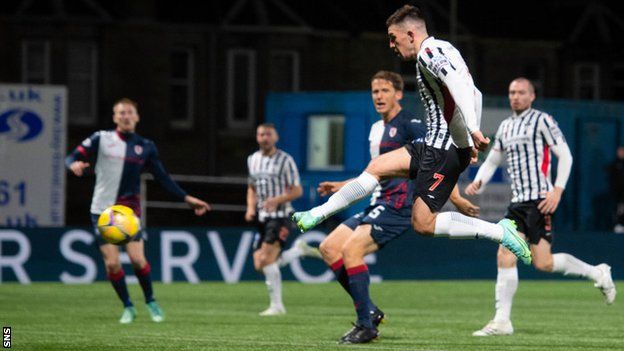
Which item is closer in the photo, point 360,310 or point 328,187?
point 328,187

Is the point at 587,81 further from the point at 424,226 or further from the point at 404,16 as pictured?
the point at 424,226

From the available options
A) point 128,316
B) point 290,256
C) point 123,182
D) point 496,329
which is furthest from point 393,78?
point 290,256

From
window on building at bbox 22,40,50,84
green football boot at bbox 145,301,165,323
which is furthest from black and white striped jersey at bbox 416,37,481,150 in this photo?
window on building at bbox 22,40,50,84

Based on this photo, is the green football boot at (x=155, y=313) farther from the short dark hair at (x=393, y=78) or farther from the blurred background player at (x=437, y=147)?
the blurred background player at (x=437, y=147)

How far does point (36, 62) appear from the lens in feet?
130

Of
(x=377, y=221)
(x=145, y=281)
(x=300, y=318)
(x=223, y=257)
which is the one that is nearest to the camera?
(x=377, y=221)

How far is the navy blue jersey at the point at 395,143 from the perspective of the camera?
13914 mm

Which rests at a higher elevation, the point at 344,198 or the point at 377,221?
the point at 344,198

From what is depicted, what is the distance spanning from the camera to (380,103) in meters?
14.0

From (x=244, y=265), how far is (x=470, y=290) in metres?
3.66

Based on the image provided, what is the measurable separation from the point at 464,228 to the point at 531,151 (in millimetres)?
3320

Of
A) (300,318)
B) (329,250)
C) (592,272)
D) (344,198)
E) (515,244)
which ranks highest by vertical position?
(344,198)

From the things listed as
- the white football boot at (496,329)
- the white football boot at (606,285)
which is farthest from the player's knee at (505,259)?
the white football boot at (606,285)

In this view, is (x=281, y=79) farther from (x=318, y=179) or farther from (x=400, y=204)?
(x=400, y=204)
